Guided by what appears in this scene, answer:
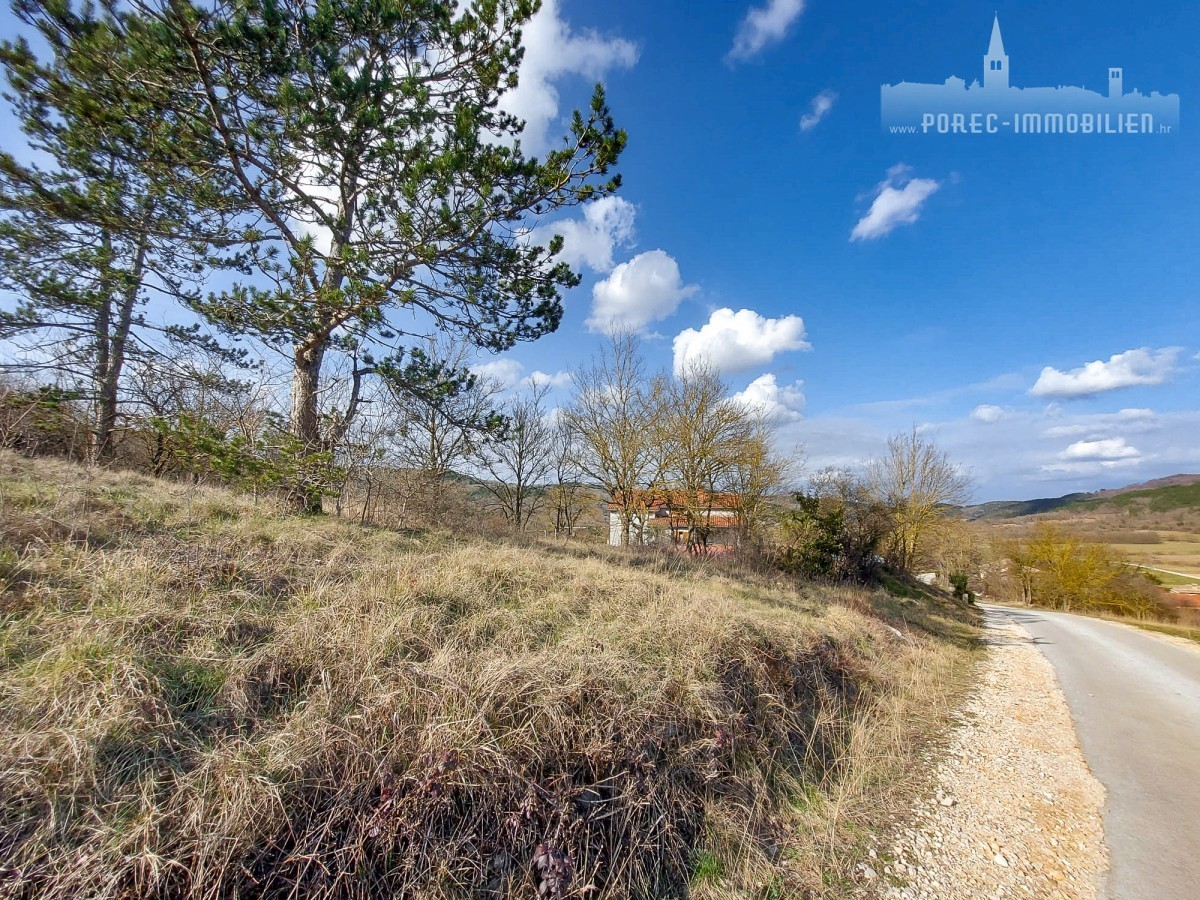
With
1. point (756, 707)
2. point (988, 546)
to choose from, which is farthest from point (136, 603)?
point (988, 546)

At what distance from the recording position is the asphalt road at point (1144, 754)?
3.31 metres

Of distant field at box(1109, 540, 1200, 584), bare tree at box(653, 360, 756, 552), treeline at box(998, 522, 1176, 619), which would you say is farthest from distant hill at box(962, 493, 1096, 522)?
bare tree at box(653, 360, 756, 552)

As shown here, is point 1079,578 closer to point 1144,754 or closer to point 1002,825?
point 1144,754

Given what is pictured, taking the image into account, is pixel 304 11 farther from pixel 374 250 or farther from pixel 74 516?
pixel 74 516

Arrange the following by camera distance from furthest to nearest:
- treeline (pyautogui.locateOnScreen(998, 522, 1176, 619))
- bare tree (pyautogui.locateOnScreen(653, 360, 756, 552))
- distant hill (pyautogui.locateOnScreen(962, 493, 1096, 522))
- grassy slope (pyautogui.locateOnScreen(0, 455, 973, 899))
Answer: distant hill (pyautogui.locateOnScreen(962, 493, 1096, 522)) → treeline (pyautogui.locateOnScreen(998, 522, 1176, 619)) → bare tree (pyautogui.locateOnScreen(653, 360, 756, 552)) → grassy slope (pyautogui.locateOnScreen(0, 455, 973, 899))

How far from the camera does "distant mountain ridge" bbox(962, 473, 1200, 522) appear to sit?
212ft

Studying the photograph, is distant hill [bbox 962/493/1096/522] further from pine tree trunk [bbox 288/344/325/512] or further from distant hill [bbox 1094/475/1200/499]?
pine tree trunk [bbox 288/344/325/512]

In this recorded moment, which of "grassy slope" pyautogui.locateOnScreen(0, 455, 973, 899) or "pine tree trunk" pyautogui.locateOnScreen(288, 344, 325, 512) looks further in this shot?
"pine tree trunk" pyautogui.locateOnScreen(288, 344, 325, 512)

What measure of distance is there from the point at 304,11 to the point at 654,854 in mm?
8936

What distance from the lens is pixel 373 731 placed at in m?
2.66

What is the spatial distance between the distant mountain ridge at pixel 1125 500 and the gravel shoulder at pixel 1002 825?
2311 inches

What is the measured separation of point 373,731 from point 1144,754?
8.51 meters

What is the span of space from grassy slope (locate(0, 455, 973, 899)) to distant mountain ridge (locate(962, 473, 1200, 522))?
62.3 meters

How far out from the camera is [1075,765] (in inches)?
195
